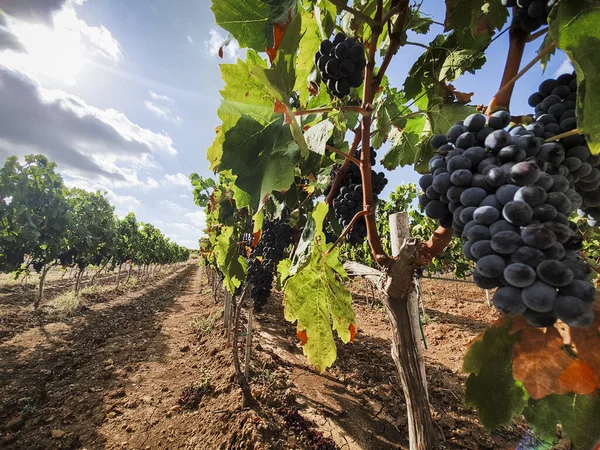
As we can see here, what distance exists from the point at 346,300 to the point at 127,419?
552cm

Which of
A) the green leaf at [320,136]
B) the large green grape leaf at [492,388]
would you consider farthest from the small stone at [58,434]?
the large green grape leaf at [492,388]

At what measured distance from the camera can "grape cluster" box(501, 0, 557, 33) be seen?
0.79m

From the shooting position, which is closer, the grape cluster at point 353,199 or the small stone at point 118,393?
the grape cluster at point 353,199

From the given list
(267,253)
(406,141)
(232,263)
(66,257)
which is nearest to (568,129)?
(406,141)

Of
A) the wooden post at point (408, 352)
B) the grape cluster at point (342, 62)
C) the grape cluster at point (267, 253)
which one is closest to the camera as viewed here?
the grape cluster at point (342, 62)

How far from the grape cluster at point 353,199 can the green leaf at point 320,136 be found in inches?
23.8

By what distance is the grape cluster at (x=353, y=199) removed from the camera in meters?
1.83

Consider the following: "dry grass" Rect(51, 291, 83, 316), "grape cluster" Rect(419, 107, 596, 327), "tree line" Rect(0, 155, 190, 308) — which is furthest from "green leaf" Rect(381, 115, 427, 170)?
"dry grass" Rect(51, 291, 83, 316)

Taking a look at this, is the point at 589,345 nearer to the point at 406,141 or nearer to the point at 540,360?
the point at 540,360

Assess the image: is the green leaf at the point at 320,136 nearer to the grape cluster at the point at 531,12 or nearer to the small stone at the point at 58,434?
the grape cluster at the point at 531,12

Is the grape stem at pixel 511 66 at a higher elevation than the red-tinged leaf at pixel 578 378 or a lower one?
higher

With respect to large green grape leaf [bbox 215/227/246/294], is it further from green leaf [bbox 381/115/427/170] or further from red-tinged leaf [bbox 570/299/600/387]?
red-tinged leaf [bbox 570/299/600/387]

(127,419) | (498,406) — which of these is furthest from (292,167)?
(127,419)

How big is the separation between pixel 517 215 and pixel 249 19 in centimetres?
119
